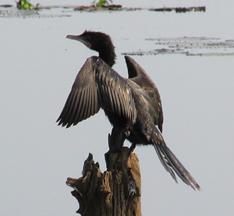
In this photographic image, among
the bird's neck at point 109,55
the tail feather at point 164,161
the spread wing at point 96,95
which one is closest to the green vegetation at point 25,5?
the bird's neck at point 109,55

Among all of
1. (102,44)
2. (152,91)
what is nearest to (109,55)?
(102,44)

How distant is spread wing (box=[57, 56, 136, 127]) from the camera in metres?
4.26

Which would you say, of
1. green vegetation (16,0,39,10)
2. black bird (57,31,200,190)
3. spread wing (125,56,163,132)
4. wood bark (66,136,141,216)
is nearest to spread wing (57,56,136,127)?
black bird (57,31,200,190)

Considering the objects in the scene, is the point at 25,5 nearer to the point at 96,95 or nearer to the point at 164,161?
the point at 96,95

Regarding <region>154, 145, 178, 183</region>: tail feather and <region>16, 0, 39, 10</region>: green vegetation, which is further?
<region>16, 0, 39, 10</region>: green vegetation

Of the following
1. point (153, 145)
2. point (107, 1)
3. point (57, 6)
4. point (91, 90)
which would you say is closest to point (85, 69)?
point (91, 90)

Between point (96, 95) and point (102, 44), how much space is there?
0.73 meters

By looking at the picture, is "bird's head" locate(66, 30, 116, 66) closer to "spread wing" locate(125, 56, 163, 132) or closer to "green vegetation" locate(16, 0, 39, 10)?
"spread wing" locate(125, 56, 163, 132)

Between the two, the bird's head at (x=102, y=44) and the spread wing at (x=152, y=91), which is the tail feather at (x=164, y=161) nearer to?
the spread wing at (x=152, y=91)

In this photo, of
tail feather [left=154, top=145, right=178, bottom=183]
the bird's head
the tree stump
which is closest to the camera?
the tree stump

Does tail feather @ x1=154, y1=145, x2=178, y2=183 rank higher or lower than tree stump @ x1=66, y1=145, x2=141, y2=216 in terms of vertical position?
higher

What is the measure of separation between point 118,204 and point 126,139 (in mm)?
631

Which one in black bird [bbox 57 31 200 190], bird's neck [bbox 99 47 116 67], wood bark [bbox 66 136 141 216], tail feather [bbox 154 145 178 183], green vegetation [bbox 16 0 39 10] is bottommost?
wood bark [bbox 66 136 141 216]

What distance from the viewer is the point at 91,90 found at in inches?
170
